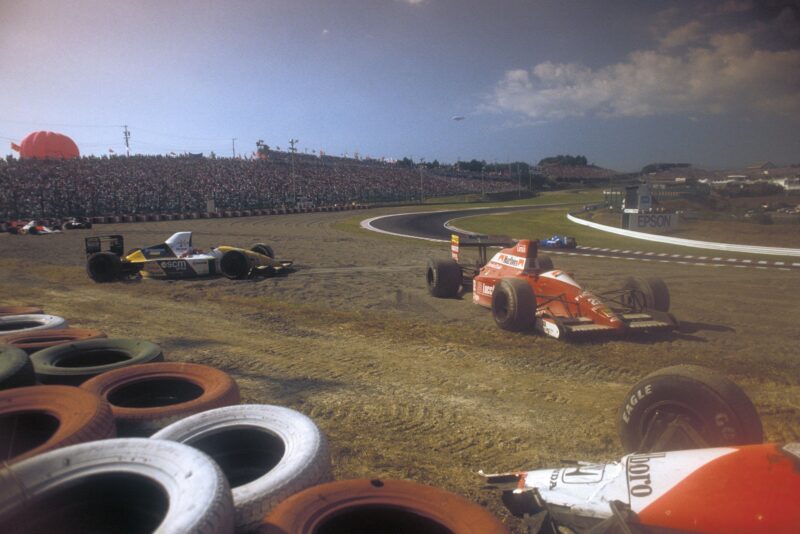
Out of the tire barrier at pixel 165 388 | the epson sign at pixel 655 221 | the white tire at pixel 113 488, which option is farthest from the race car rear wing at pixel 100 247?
the epson sign at pixel 655 221

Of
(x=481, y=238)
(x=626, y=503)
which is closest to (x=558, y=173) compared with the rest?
(x=481, y=238)

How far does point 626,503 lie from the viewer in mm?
2789

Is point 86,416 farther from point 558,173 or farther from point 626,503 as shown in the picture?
point 558,173

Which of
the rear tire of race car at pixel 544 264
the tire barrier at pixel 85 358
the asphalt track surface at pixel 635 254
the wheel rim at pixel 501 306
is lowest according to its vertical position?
the asphalt track surface at pixel 635 254

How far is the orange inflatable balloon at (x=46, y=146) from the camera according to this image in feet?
160

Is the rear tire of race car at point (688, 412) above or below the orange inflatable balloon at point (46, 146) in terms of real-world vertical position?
below

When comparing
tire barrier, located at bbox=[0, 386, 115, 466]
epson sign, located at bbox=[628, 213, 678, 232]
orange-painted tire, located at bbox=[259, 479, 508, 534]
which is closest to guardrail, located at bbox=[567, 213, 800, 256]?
epson sign, located at bbox=[628, 213, 678, 232]

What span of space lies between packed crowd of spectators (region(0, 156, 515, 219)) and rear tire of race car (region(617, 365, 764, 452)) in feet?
146

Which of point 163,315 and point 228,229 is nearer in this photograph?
point 163,315

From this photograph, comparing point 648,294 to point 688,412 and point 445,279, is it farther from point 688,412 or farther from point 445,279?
point 688,412

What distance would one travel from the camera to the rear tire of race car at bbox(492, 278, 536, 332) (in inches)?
319

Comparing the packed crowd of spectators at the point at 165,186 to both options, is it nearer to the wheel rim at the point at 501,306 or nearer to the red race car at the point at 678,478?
the wheel rim at the point at 501,306

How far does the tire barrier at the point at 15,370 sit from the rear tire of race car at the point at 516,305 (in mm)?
6156

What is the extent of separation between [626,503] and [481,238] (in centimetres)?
847
